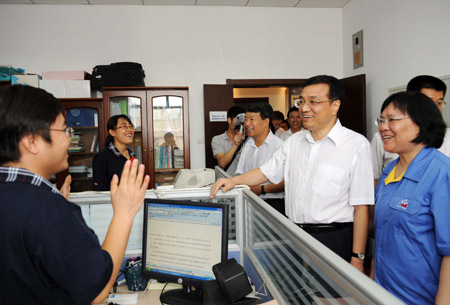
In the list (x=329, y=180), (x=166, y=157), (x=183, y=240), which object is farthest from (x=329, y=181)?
(x=166, y=157)

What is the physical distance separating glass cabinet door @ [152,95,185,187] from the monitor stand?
295cm

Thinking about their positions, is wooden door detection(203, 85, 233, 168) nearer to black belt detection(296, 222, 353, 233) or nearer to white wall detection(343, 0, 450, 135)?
white wall detection(343, 0, 450, 135)

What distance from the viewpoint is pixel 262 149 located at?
95.3 inches

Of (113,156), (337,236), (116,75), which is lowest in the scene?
(337,236)

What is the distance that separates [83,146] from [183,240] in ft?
10.7

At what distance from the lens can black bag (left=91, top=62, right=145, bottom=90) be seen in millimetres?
3955

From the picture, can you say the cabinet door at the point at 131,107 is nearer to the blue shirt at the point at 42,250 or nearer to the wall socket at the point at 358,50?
the wall socket at the point at 358,50

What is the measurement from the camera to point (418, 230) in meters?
1.12

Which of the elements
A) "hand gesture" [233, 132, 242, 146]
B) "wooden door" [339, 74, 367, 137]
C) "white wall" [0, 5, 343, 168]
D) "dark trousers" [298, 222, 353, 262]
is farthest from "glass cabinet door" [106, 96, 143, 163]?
"dark trousers" [298, 222, 353, 262]

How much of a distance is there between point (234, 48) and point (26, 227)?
13.5 feet

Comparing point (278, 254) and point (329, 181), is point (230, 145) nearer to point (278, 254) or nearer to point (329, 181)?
point (329, 181)

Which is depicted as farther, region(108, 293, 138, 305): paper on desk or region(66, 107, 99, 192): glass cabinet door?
region(66, 107, 99, 192): glass cabinet door

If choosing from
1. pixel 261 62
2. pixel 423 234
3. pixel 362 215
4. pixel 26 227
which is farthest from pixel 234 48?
pixel 26 227

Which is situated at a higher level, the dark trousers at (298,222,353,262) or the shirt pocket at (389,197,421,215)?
the shirt pocket at (389,197,421,215)
